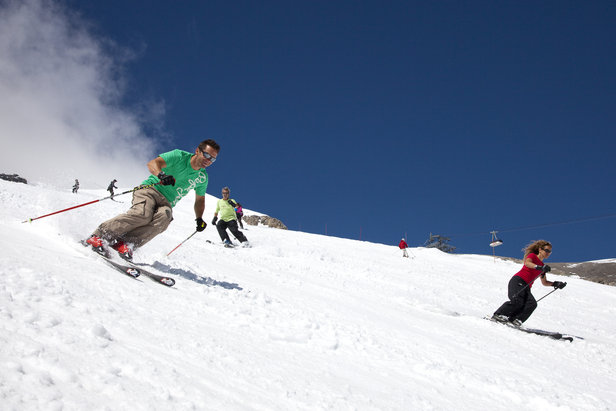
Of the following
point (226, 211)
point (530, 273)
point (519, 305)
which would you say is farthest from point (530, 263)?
point (226, 211)

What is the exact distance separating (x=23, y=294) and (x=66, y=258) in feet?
4.40

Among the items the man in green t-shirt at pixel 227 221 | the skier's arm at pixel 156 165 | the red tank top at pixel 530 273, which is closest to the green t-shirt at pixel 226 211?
the man in green t-shirt at pixel 227 221

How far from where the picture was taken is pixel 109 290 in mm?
2580

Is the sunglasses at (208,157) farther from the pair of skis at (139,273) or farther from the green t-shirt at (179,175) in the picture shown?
the pair of skis at (139,273)

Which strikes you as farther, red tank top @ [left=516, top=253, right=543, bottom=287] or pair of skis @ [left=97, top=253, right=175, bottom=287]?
red tank top @ [left=516, top=253, right=543, bottom=287]

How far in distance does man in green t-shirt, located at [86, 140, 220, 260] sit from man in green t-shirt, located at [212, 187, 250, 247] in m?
5.93

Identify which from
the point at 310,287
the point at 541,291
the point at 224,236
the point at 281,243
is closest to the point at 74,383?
the point at 310,287

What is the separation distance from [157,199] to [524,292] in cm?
569

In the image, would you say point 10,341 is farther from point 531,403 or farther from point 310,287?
point 310,287

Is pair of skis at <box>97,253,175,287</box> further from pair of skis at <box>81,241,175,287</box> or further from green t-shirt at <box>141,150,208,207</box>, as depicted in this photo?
green t-shirt at <box>141,150,208,207</box>

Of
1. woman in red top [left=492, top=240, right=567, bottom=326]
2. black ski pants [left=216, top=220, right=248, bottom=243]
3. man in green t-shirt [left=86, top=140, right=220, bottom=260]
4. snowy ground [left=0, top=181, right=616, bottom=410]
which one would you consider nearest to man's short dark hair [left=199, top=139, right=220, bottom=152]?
man in green t-shirt [left=86, top=140, right=220, bottom=260]

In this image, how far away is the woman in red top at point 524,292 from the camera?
576 cm

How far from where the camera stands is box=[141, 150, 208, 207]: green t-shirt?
4.82m

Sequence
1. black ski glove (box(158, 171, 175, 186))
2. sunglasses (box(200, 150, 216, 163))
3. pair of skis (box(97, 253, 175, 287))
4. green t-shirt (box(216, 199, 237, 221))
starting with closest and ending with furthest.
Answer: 1. pair of skis (box(97, 253, 175, 287))
2. black ski glove (box(158, 171, 175, 186))
3. sunglasses (box(200, 150, 216, 163))
4. green t-shirt (box(216, 199, 237, 221))
